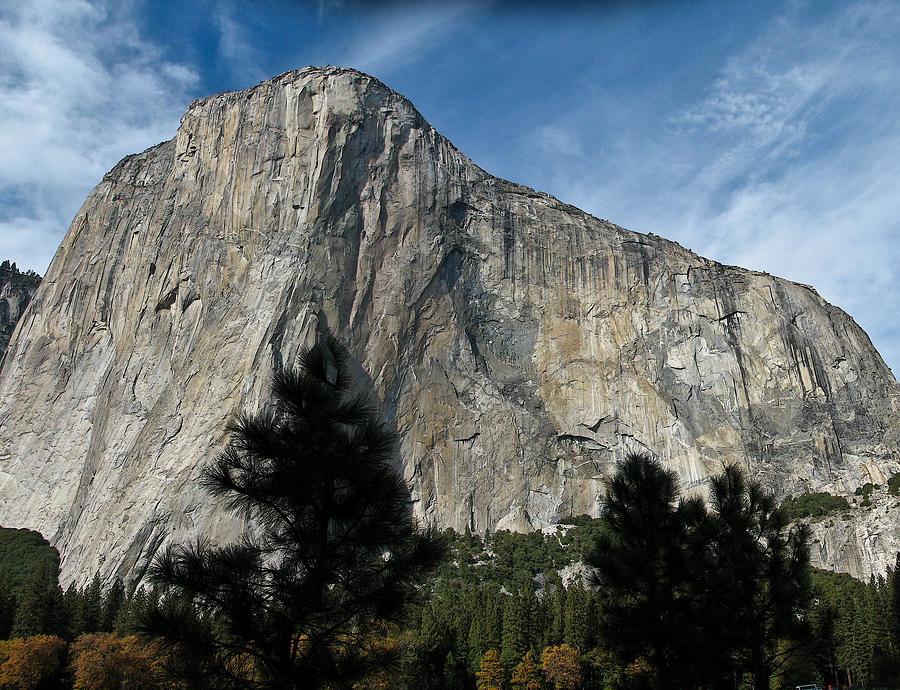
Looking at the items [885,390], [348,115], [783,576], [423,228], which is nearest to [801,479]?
[885,390]

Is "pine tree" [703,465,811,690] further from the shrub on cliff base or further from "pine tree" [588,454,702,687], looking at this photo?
the shrub on cliff base

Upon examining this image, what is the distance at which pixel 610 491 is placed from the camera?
1617 centimetres

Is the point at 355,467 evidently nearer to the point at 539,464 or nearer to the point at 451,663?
the point at 451,663

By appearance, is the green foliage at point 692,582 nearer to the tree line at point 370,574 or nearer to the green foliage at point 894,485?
the tree line at point 370,574

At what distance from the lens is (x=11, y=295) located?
13100 cm

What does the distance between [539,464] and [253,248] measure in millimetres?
38311

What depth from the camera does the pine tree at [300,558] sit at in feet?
31.2

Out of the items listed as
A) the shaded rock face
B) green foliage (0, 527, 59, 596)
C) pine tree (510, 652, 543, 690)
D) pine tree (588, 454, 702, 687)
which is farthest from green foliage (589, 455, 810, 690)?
green foliage (0, 527, 59, 596)

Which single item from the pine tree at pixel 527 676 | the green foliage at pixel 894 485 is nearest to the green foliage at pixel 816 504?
the green foliage at pixel 894 485

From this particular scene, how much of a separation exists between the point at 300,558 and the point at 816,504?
7490 cm

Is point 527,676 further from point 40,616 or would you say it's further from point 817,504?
point 817,504

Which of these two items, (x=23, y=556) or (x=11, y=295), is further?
(x=11, y=295)

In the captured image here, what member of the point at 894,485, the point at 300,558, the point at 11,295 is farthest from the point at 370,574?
the point at 11,295

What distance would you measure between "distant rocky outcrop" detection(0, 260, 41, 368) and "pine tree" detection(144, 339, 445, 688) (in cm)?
13402
